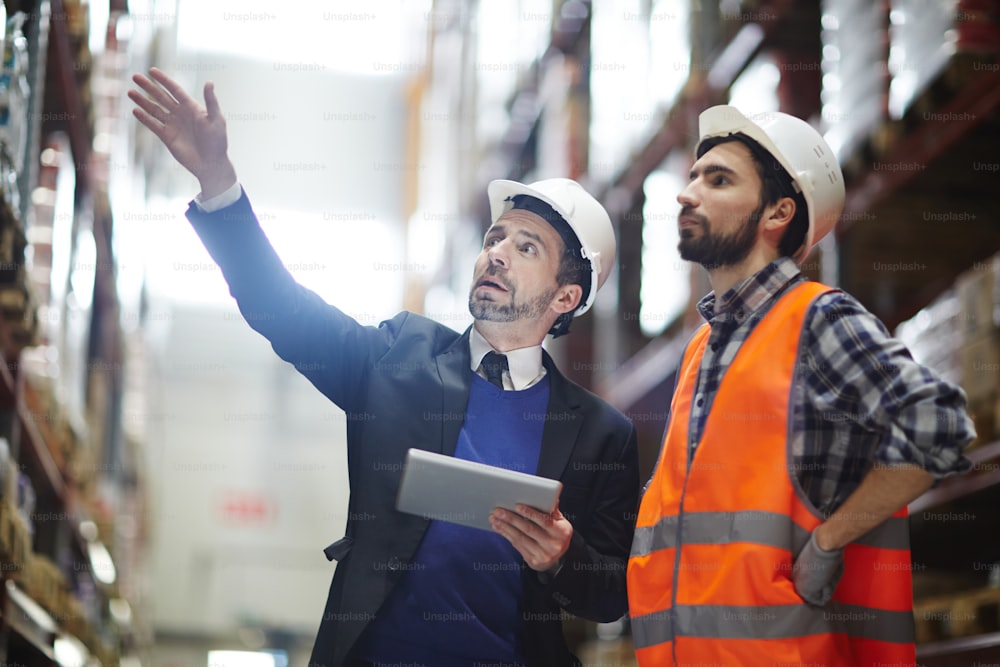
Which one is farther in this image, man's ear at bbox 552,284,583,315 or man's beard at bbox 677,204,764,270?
man's ear at bbox 552,284,583,315

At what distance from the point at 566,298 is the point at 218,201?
3.83ft

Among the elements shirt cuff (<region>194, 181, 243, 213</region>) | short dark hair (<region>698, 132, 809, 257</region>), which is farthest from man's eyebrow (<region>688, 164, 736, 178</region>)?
shirt cuff (<region>194, 181, 243, 213</region>)

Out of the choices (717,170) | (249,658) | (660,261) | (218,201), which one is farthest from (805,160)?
(249,658)

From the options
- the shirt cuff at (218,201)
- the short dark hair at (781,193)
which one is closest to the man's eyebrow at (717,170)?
the short dark hair at (781,193)

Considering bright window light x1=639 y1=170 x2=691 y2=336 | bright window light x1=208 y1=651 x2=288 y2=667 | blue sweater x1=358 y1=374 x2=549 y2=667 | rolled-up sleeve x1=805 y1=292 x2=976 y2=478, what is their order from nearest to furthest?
rolled-up sleeve x1=805 y1=292 x2=976 y2=478, blue sweater x1=358 y1=374 x2=549 y2=667, bright window light x1=639 y1=170 x2=691 y2=336, bright window light x1=208 y1=651 x2=288 y2=667

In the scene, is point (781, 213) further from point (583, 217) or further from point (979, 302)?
point (979, 302)

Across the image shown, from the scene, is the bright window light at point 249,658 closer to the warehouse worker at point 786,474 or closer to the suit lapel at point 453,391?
the suit lapel at point 453,391

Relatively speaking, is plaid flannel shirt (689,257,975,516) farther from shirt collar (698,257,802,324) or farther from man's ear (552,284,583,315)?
man's ear (552,284,583,315)

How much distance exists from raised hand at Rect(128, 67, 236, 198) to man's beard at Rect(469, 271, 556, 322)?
2.81 ft

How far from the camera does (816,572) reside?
312cm

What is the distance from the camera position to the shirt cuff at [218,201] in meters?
3.54

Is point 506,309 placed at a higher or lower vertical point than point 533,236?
lower

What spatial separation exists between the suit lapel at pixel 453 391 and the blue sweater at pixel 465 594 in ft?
0.13

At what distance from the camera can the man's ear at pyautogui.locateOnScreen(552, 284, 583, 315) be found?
3996mm
